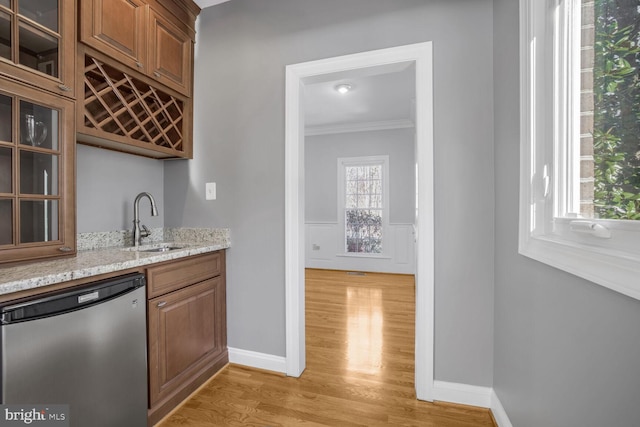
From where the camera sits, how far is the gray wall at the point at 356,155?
505 cm

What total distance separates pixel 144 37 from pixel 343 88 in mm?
2287

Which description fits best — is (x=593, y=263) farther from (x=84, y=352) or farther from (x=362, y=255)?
(x=362, y=255)

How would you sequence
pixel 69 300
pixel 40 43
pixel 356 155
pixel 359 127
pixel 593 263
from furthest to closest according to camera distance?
pixel 356 155, pixel 359 127, pixel 40 43, pixel 69 300, pixel 593 263

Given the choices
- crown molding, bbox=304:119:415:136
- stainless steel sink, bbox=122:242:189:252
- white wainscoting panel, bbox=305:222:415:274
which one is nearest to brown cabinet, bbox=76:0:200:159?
stainless steel sink, bbox=122:242:189:252

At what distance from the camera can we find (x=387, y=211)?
516 cm

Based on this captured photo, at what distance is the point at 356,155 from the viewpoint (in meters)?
5.34

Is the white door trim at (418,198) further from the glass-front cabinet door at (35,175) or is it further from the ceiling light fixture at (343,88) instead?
the ceiling light fixture at (343,88)

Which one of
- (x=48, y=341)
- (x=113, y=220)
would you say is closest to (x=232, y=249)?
(x=113, y=220)

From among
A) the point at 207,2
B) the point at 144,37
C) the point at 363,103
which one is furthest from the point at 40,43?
the point at 363,103

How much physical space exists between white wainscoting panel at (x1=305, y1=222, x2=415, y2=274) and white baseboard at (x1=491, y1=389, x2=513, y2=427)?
3.35m

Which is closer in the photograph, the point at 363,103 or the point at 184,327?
the point at 184,327

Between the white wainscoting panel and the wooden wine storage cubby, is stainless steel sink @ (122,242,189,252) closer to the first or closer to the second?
the wooden wine storage cubby

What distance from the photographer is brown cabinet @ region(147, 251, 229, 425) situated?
1.53 metres

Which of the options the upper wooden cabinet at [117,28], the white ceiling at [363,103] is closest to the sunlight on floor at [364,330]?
the white ceiling at [363,103]
